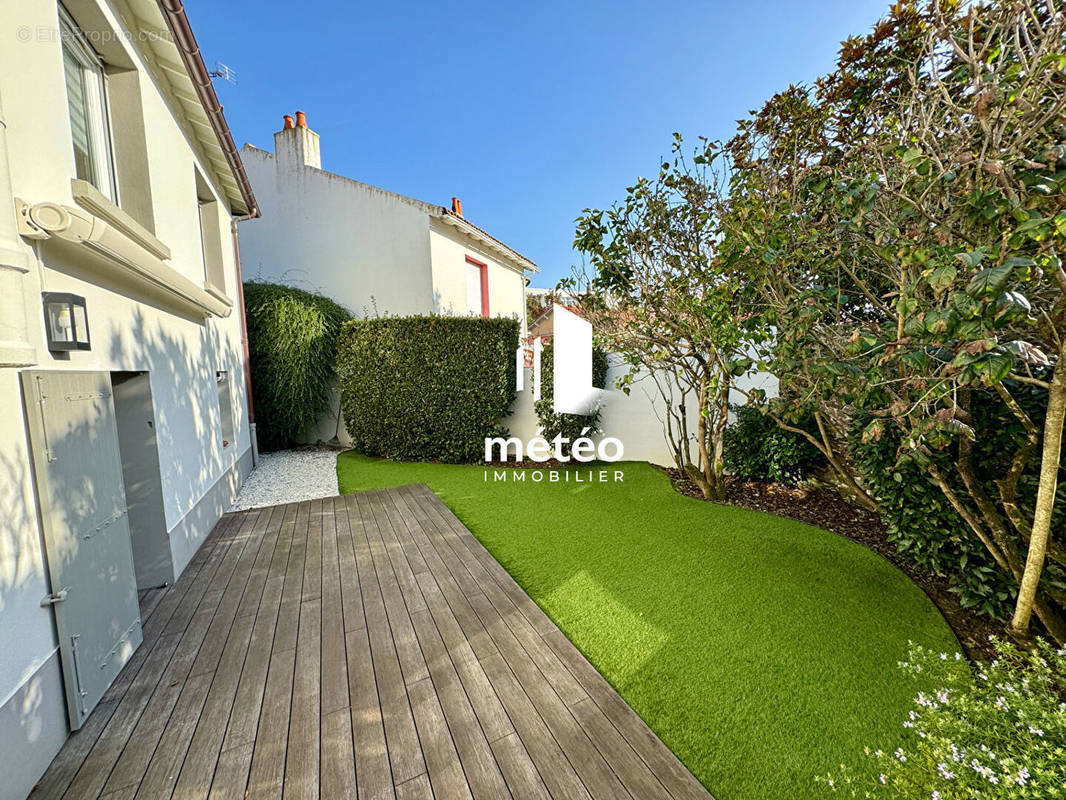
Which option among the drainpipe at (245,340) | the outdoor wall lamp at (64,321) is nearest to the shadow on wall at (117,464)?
the outdoor wall lamp at (64,321)

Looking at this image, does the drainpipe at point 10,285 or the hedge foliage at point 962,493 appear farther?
the hedge foliage at point 962,493

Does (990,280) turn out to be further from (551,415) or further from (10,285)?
(551,415)

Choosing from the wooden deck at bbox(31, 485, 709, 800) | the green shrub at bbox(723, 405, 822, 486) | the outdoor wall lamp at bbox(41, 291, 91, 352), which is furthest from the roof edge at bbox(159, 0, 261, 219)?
the green shrub at bbox(723, 405, 822, 486)

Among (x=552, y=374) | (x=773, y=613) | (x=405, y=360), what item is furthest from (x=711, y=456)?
(x=405, y=360)

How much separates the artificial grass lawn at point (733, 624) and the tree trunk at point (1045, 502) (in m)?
0.48

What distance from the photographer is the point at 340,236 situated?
11.1 m

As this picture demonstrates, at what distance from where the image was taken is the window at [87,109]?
3.22 m

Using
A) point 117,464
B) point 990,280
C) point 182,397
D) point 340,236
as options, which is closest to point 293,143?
point 340,236

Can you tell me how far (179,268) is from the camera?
4613 mm

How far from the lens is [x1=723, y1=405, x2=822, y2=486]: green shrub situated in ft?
20.1

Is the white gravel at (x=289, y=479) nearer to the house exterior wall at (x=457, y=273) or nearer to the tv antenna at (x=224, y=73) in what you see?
the house exterior wall at (x=457, y=273)

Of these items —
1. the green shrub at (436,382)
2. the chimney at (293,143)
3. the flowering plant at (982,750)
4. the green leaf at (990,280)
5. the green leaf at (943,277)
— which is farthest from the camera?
the chimney at (293,143)

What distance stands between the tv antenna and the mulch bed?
389 inches

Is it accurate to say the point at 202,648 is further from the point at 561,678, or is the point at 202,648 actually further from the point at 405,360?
the point at 405,360
